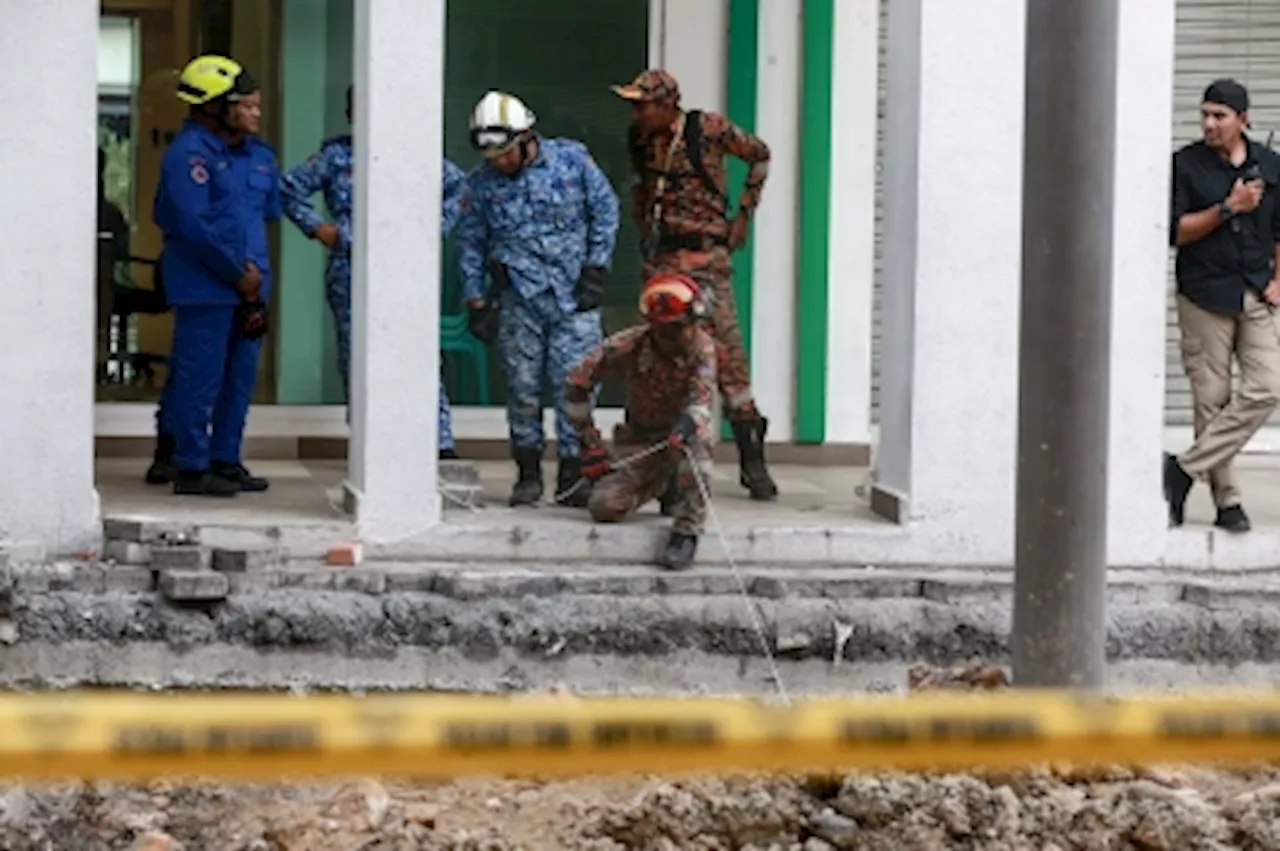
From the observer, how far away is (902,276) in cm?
1131

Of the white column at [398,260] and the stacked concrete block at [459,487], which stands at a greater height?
the white column at [398,260]

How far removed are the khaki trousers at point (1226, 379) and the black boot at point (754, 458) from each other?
74.6 inches

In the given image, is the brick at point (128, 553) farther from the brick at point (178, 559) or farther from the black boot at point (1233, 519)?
the black boot at point (1233, 519)

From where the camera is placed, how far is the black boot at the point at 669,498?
35.6ft

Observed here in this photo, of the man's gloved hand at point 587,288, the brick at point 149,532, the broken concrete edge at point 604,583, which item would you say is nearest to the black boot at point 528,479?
the man's gloved hand at point 587,288

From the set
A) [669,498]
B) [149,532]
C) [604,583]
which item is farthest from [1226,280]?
[149,532]

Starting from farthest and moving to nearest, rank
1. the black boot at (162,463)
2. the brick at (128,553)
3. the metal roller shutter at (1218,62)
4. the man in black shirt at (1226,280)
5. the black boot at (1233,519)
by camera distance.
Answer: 1. the metal roller shutter at (1218,62)
2. the black boot at (162,463)
3. the black boot at (1233,519)
4. the man in black shirt at (1226,280)
5. the brick at (128,553)

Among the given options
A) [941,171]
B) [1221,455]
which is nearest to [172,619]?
[941,171]

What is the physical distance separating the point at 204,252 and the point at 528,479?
1725 millimetres

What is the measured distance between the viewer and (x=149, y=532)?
33.3 feet

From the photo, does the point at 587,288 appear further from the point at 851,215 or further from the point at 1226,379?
the point at 851,215

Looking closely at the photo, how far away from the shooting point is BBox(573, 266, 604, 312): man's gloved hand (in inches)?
459

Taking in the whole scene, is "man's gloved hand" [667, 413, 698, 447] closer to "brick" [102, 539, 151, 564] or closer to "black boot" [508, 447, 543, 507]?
"black boot" [508, 447, 543, 507]

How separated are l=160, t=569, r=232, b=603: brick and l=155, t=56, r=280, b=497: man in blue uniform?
2.13m
